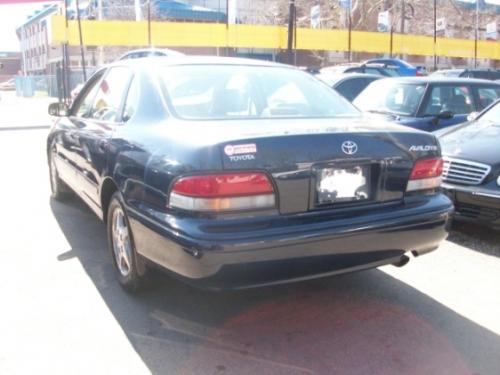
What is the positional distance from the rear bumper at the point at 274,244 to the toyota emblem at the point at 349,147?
355mm

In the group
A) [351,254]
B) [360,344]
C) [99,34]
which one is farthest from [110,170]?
[99,34]

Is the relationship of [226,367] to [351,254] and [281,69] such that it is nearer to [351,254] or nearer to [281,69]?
[351,254]

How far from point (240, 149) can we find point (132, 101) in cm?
126

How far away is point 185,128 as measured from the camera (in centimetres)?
324

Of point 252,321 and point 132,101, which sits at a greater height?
point 132,101

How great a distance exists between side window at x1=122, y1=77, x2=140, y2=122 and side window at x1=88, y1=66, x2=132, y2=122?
11 cm

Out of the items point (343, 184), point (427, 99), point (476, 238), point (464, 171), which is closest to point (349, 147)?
point (343, 184)

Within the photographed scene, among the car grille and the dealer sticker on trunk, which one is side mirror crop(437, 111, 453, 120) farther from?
the dealer sticker on trunk

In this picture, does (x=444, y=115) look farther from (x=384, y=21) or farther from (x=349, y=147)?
(x=384, y=21)

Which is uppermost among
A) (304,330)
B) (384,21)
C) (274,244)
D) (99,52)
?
(384,21)

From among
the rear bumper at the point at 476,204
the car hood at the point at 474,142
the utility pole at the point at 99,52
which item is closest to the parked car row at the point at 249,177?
the rear bumper at the point at 476,204

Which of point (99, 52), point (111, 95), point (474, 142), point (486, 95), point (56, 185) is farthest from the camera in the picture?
point (99, 52)

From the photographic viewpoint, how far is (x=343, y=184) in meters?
3.17

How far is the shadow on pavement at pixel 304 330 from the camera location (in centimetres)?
293
